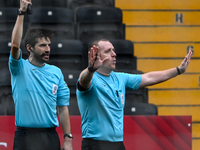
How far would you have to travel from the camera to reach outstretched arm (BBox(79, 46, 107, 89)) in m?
1.73

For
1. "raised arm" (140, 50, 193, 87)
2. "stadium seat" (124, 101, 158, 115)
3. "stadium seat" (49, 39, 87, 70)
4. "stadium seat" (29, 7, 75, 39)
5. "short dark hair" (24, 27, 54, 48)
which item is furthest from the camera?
"stadium seat" (29, 7, 75, 39)

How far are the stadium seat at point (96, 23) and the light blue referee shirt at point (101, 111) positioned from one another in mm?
1626

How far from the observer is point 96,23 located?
12.2 ft

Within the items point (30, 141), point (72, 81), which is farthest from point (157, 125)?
point (30, 141)

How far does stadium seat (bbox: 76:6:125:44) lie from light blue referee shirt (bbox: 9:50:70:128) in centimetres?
161

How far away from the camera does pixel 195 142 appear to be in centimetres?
307

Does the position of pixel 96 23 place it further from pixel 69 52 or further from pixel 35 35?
pixel 35 35

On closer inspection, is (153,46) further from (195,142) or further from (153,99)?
(195,142)

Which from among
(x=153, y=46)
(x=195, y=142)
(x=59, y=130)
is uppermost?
(x=153, y=46)

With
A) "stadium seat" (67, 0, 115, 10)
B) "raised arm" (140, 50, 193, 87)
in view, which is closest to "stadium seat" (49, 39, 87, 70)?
"stadium seat" (67, 0, 115, 10)

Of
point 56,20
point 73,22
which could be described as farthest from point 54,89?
point 73,22

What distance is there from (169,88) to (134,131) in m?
1.03

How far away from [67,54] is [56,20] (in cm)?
44

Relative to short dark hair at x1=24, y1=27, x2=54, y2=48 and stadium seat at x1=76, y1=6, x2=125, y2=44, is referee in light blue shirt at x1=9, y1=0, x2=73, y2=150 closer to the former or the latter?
short dark hair at x1=24, y1=27, x2=54, y2=48
